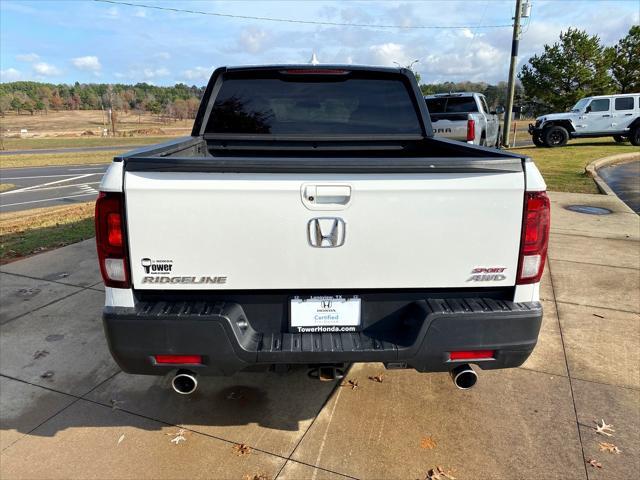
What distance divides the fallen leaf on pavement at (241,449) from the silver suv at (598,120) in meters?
22.1

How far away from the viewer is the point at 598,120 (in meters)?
20.8

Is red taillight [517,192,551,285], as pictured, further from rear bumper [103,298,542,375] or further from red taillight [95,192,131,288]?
Answer: red taillight [95,192,131,288]

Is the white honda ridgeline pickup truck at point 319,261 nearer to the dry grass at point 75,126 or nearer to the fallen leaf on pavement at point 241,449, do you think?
the fallen leaf on pavement at point 241,449

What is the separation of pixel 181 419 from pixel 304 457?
34.3 inches

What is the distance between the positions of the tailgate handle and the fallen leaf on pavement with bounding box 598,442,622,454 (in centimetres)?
210

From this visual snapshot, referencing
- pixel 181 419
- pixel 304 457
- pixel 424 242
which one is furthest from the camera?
pixel 181 419

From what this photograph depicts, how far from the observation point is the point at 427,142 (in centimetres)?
357

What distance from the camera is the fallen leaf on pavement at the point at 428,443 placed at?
8.96 feet

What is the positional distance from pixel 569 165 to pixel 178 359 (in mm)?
16254

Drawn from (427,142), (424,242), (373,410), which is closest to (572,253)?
(427,142)

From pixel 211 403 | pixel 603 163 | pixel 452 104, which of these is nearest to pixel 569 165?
pixel 603 163

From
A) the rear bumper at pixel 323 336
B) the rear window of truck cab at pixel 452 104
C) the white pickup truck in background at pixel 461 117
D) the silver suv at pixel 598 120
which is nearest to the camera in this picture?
the rear bumper at pixel 323 336

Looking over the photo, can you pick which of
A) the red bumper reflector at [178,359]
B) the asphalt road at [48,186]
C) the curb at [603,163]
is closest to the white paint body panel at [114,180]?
the red bumper reflector at [178,359]

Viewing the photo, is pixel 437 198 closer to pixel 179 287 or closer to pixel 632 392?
pixel 179 287
